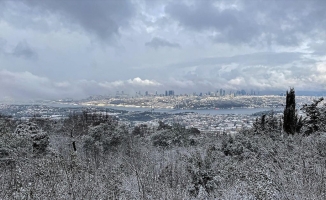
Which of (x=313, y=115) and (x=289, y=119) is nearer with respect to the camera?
(x=313, y=115)

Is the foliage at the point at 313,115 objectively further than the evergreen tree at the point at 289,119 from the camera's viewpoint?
No

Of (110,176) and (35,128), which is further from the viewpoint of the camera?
(35,128)

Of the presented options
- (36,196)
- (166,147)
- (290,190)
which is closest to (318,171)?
(290,190)

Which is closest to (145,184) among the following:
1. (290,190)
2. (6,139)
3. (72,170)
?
(72,170)

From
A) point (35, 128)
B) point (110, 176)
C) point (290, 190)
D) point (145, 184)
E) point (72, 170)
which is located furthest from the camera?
point (35, 128)

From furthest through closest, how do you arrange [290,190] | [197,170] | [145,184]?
1. [197,170]
2. [145,184]
3. [290,190]

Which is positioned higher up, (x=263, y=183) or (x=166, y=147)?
(x=263, y=183)

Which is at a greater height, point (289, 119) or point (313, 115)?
point (313, 115)

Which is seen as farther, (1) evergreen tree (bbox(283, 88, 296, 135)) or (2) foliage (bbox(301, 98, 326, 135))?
(1) evergreen tree (bbox(283, 88, 296, 135))

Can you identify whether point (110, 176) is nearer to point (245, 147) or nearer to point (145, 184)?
point (145, 184)
